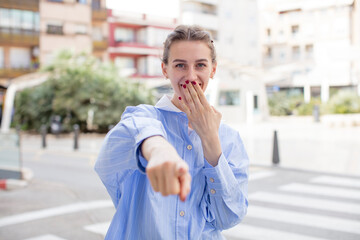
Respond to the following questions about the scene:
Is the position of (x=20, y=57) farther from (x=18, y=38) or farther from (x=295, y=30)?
(x=295, y=30)

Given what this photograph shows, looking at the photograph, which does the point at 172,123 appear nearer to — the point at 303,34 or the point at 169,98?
the point at 169,98

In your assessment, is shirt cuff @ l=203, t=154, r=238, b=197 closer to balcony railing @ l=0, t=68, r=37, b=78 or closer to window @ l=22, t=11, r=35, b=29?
balcony railing @ l=0, t=68, r=37, b=78

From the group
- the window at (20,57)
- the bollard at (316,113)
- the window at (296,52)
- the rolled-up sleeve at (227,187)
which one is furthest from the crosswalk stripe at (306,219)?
the window at (296,52)

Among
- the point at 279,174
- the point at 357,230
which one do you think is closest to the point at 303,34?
the point at 279,174

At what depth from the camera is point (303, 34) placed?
54.3 metres

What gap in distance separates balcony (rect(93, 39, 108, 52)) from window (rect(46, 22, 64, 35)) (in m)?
3.19

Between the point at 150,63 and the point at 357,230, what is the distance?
36.8m

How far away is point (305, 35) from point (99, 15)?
27.3 metres

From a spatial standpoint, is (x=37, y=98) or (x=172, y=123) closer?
(x=172, y=123)

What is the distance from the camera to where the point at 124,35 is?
41875mm

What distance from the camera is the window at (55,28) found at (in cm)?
3647

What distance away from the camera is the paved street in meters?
5.48

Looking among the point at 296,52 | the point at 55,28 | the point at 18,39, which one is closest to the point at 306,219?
the point at 18,39

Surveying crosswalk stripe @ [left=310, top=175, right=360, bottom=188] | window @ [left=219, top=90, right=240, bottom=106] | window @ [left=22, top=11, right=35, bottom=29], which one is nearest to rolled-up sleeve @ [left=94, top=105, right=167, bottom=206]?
crosswalk stripe @ [left=310, top=175, right=360, bottom=188]
